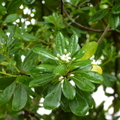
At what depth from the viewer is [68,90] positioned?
0.72 meters

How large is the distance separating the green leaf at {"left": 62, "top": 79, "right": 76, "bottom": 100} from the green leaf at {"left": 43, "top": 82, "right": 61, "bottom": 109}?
26mm

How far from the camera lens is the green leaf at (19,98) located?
0.78 meters

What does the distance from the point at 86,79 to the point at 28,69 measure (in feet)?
0.60

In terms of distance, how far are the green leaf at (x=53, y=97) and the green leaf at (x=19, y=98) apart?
9cm

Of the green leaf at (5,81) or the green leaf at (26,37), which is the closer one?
the green leaf at (5,81)

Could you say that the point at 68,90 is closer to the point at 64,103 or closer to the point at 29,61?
the point at 64,103

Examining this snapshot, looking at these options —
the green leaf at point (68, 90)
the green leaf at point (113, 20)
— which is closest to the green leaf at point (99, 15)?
the green leaf at point (113, 20)

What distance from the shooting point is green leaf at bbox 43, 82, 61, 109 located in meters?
0.73

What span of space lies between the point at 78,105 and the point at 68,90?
61 mm

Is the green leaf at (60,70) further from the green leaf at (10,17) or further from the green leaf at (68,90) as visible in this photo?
the green leaf at (10,17)

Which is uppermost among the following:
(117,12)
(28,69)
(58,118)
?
(117,12)

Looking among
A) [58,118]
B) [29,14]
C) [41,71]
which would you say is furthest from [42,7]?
[41,71]

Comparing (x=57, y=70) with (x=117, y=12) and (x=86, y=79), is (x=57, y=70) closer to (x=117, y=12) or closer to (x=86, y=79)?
(x=86, y=79)

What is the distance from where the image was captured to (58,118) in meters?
1.59
